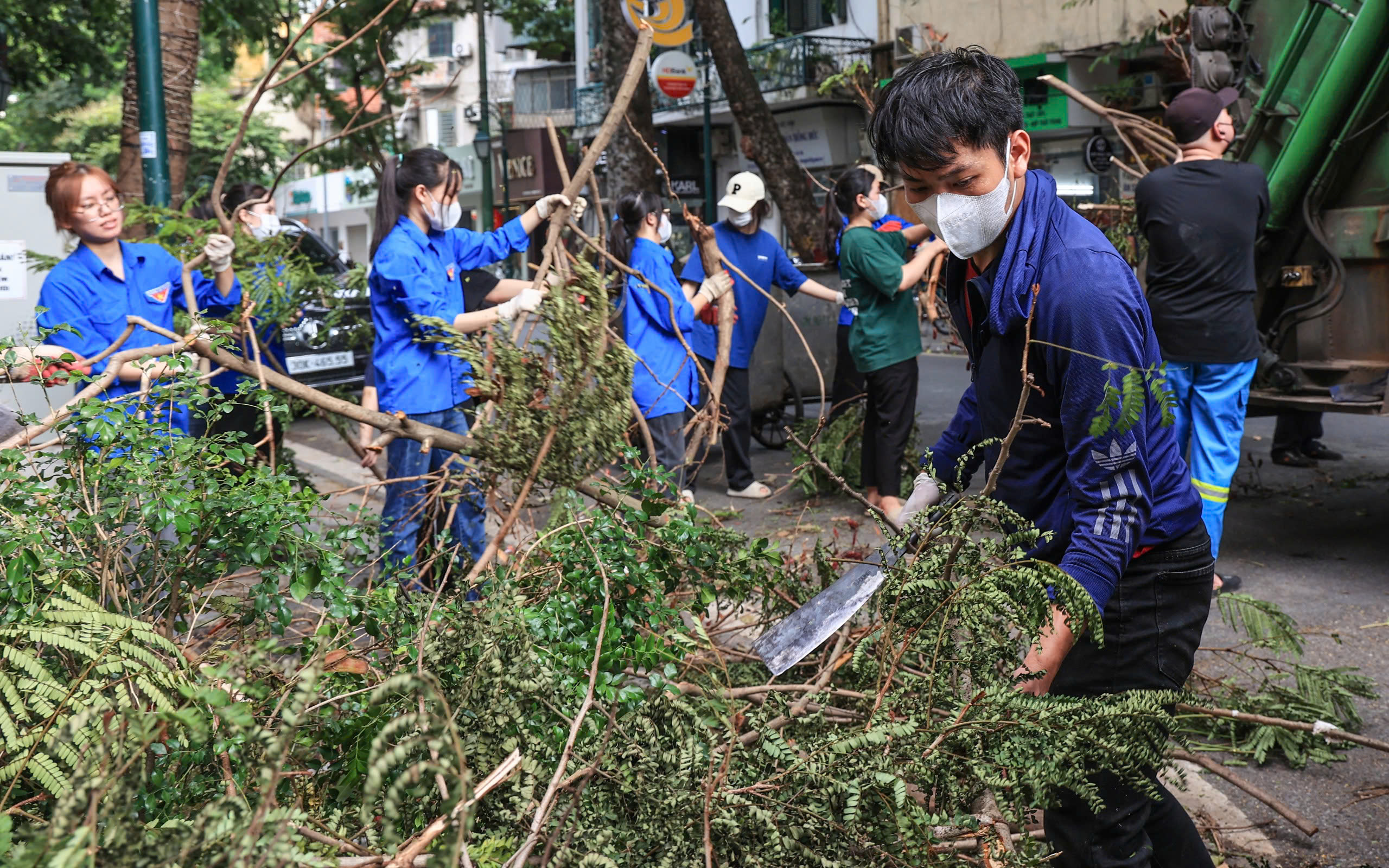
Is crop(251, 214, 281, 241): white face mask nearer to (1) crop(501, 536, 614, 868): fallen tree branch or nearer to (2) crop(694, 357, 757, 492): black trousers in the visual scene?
(2) crop(694, 357, 757, 492): black trousers

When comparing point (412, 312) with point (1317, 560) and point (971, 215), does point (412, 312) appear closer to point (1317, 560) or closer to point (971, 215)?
point (971, 215)

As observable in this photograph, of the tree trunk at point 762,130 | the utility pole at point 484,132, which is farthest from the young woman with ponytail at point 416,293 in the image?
the utility pole at point 484,132

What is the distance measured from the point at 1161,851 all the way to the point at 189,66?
790cm

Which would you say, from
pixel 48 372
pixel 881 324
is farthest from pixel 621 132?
pixel 48 372

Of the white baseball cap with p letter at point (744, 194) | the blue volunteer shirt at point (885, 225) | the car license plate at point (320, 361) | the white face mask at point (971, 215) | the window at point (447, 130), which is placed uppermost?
the window at point (447, 130)

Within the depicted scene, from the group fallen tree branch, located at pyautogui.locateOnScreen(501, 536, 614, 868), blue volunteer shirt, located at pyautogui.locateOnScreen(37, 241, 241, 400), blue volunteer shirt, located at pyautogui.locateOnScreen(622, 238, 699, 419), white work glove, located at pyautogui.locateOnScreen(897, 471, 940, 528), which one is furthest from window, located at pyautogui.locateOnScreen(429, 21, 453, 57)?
fallen tree branch, located at pyautogui.locateOnScreen(501, 536, 614, 868)

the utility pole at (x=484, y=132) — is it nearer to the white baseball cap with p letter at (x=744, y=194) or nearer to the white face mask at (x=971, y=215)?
the white baseball cap with p letter at (x=744, y=194)

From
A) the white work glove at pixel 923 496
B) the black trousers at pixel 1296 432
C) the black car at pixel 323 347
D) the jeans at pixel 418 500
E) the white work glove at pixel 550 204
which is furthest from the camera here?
the black car at pixel 323 347

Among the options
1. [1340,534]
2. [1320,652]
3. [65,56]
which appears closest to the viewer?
[1320,652]

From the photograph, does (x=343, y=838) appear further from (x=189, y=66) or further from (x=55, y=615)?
(x=189, y=66)

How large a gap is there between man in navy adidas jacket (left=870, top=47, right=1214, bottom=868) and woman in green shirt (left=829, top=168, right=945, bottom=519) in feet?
13.2

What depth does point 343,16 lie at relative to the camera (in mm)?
16922

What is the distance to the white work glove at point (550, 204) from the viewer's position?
4.20 meters

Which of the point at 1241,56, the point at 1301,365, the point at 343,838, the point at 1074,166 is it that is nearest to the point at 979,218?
the point at 343,838
